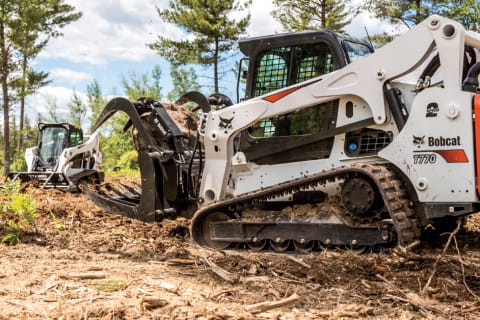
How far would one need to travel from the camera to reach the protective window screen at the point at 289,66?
6.62m

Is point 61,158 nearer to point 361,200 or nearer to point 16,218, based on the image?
point 16,218

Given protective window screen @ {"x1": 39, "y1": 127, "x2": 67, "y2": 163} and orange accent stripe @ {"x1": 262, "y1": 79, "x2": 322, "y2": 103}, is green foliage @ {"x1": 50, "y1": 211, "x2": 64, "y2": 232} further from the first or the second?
protective window screen @ {"x1": 39, "y1": 127, "x2": 67, "y2": 163}

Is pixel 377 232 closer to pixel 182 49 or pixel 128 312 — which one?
pixel 128 312

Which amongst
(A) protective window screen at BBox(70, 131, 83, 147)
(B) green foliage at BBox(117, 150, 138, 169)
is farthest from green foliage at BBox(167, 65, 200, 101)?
(A) protective window screen at BBox(70, 131, 83, 147)

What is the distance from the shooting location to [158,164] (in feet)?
24.6

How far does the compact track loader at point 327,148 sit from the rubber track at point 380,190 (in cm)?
1

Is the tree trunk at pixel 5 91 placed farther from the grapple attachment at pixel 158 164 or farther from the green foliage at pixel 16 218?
the green foliage at pixel 16 218

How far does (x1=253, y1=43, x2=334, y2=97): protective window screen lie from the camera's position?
662cm

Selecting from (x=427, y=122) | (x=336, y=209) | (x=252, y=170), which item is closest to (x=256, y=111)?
(x=252, y=170)

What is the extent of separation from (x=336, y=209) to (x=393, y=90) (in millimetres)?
1351

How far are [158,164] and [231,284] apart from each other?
123 inches

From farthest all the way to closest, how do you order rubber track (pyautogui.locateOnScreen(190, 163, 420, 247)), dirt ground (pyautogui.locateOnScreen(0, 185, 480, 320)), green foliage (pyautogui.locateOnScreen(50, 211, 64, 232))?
green foliage (pyautogui.locateOnScreen(50, 211, 64, 232)) < rubber track (pyautogui.locateOnScreen(190, 163, 420, 247)) < dirt ground (pyautogui.locateOnScreen(0, 185, 480, 320))

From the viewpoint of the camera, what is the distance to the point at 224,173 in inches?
276

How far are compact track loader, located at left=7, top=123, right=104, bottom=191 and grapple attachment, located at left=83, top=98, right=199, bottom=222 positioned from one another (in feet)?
21.8
